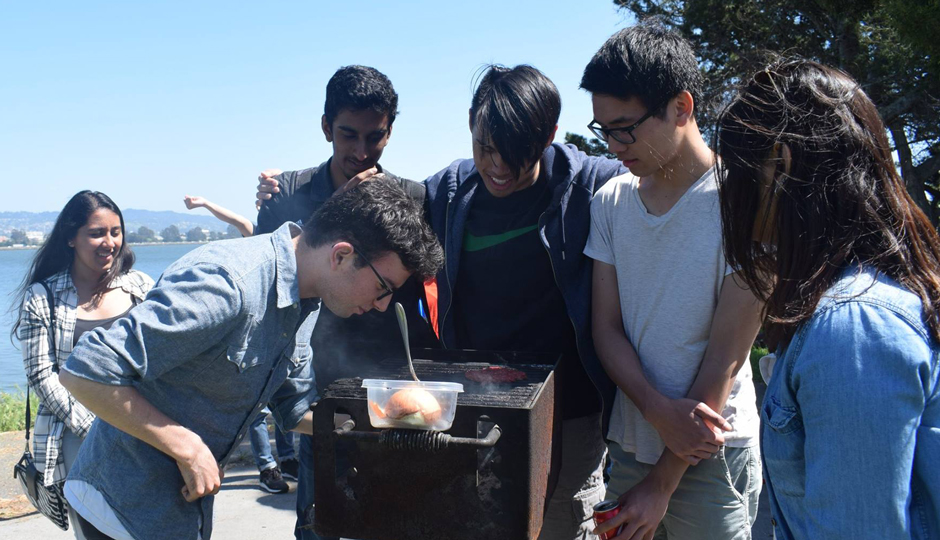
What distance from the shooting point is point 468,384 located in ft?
7.33

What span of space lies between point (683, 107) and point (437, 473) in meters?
1.38

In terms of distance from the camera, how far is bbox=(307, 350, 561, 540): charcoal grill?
70.1 inches

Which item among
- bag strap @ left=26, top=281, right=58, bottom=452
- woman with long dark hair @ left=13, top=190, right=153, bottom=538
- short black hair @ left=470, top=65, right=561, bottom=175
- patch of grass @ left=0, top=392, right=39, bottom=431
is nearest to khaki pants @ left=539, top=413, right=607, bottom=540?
short black hair @ left=470, top=65, right=561, bottom=175

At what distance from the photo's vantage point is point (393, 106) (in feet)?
11.3

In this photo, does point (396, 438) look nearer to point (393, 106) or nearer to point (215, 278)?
point (215, 278)

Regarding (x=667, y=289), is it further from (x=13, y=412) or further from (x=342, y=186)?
(x=13, y=412)

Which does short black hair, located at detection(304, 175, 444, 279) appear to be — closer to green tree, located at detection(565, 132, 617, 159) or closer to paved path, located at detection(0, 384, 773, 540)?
paved path, located at detection(0, 384, 773, 540)

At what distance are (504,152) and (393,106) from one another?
1.20 m

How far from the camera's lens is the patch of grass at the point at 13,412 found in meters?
8.42

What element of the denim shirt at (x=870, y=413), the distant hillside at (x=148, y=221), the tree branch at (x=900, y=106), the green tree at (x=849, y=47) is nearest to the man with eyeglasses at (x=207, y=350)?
the denim shirt at (x=870, y=413)

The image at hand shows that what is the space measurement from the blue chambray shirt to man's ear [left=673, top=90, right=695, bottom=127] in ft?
4.29

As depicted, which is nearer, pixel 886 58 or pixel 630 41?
pixel 630 41

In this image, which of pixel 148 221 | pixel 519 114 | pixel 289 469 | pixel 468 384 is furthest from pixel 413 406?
pixel 148 221

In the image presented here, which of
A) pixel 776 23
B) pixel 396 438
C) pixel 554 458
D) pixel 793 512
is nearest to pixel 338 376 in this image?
pixel 554 458
